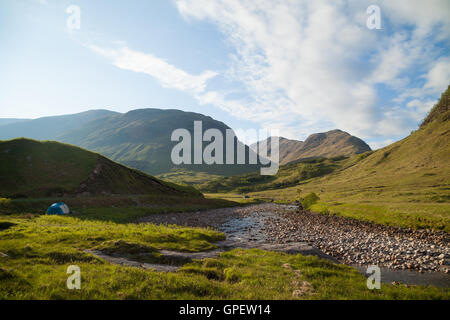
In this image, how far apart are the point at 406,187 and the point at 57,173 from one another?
12061 centimetres

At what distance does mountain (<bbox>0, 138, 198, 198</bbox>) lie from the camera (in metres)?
50.6

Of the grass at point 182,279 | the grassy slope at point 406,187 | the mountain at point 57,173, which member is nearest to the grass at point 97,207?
the mountain at point 57,173

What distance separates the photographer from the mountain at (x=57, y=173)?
50.6 m

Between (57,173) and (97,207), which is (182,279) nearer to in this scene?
(97,207)

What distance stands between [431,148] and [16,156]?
19585 cm

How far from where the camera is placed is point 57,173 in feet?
190

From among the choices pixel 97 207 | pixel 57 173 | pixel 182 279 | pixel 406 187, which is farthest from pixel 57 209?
pixel 406 187

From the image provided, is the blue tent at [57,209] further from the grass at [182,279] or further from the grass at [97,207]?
the grass at [182,279]

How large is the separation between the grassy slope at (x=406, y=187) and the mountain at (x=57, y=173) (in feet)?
210

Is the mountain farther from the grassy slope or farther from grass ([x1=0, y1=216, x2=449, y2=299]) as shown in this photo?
the grassy slope

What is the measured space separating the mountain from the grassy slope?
64145 mm

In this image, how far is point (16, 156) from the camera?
190ft
